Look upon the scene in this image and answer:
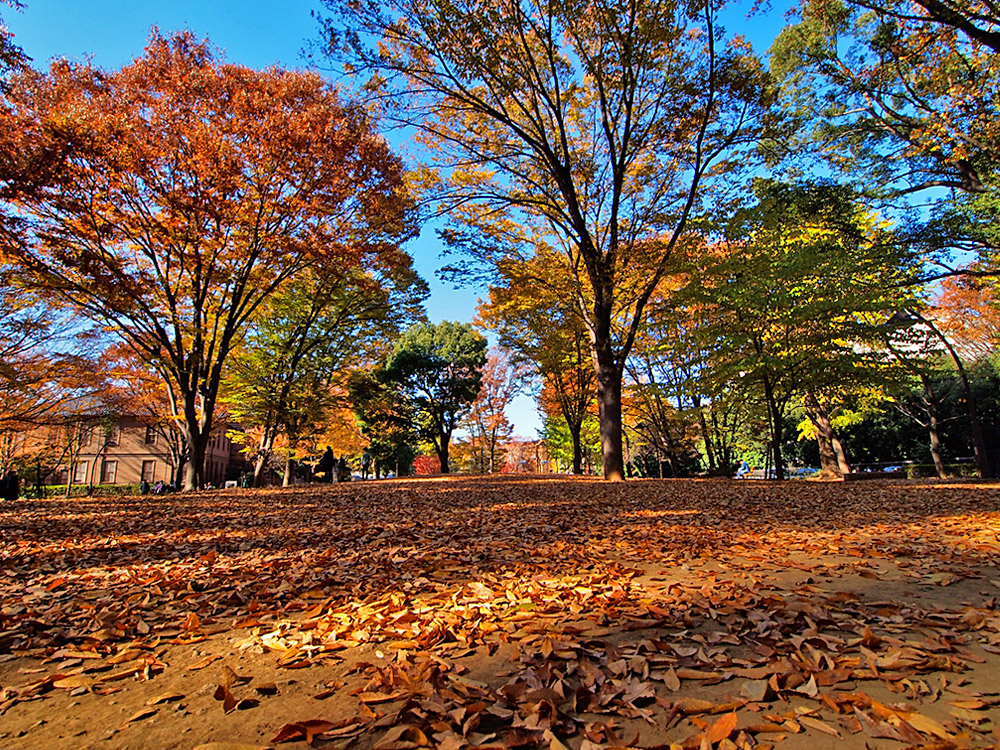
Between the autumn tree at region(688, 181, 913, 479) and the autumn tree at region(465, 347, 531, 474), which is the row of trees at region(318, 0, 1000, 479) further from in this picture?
the autumn tree at region(465, 347, 531, 474)

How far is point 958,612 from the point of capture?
2385mm

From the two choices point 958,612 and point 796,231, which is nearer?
point 958,612

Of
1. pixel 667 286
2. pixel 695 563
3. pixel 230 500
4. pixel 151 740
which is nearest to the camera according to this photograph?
pixel 151 740

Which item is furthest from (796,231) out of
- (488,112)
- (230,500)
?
(230,500)

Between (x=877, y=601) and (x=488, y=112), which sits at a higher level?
(x=488, y=112)

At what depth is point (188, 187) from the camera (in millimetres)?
10391

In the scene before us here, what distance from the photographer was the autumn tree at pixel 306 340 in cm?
1527

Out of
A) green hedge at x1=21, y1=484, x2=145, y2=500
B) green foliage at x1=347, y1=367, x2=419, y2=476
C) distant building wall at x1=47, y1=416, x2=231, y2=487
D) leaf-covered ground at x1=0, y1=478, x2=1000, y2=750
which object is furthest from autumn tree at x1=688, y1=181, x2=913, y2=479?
distant building wall at x1=47, y1=416, x2=231, y2=487

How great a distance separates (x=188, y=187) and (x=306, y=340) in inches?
272

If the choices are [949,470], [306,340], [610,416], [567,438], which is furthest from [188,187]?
[949,470]

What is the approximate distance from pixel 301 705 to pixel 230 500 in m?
8.44

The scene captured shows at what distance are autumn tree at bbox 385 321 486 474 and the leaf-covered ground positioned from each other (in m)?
22.8

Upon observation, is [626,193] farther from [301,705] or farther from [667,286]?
A: [301,705]

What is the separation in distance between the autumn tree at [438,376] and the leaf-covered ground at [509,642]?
2276cm
